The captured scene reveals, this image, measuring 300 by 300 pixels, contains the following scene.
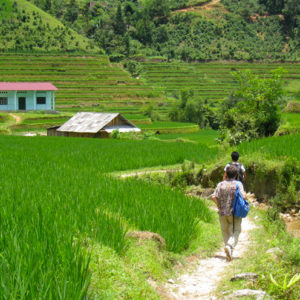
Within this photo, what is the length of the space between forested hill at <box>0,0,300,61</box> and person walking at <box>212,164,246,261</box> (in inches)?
3014

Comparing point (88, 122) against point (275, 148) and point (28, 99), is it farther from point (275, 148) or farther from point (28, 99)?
point (275, 148)

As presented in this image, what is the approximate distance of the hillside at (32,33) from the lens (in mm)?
79812

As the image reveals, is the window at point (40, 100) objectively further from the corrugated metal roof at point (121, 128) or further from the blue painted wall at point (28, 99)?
the corrugated metal roof at point (121, 128)

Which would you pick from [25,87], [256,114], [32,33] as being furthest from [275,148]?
[32,33]

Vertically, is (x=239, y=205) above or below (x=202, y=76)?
above

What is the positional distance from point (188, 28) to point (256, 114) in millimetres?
109165

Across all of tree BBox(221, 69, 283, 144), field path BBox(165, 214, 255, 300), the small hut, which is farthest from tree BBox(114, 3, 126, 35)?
field path BBox(165, 214, 255, 300)

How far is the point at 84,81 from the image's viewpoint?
67.8 meters

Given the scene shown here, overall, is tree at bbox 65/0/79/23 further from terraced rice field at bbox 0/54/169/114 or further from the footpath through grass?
the footpath through grass

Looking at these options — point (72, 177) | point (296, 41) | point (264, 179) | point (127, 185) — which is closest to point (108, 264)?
point (127, 185)

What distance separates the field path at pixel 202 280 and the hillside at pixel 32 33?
240 feet

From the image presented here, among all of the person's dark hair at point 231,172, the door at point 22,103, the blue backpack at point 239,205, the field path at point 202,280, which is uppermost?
the person's dark hair at point 231,172

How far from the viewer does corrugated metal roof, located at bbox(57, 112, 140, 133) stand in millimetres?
37094

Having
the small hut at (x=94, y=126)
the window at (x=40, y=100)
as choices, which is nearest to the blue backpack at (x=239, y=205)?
the small hut at (x=94, y=126)
